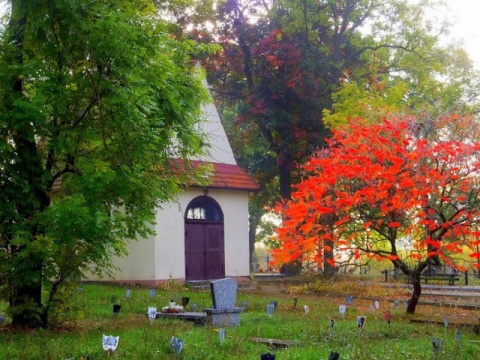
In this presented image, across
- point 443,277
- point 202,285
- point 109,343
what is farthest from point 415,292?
point 443,277

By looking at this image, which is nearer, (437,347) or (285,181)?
(437,347)

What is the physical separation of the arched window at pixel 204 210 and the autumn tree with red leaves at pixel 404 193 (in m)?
8.92

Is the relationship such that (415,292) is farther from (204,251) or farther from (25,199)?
(204,251)

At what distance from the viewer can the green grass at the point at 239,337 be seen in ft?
29.3

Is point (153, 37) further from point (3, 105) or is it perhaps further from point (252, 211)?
point (252, 211)

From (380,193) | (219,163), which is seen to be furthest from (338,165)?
(219,163)

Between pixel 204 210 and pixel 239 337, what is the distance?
48.4 feet

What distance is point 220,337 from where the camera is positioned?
9.91 m

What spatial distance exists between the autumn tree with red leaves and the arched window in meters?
8.92

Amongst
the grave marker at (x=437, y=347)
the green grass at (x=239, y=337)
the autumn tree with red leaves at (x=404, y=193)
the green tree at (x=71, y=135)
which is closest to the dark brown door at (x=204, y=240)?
the green grass at (x=239, y=337)

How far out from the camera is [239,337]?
428 inches

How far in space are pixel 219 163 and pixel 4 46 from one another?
1568 cm

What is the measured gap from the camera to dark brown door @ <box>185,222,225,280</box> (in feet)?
80.9

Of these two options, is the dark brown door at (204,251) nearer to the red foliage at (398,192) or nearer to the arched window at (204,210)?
the arched window at (204,210)
